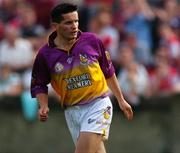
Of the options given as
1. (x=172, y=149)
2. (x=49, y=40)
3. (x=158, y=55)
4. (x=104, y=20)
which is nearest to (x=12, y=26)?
(x=104, y=20)

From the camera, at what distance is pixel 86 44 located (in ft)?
31.0

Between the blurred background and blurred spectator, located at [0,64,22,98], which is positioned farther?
blurred spectator, located at [0,64,22,98]

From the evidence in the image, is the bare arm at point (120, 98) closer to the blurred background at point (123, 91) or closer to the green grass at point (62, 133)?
the blurred background at point (123, 91)

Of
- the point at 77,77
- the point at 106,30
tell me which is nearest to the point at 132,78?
the point at 106,30

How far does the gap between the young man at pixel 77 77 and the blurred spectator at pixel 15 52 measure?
532 cm

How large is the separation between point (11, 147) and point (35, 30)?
2688 mm

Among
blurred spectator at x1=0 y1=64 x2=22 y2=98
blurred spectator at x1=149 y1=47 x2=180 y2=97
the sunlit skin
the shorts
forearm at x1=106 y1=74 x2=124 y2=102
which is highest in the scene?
the sunlit skin

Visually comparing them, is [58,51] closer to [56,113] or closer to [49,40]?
[49,40]

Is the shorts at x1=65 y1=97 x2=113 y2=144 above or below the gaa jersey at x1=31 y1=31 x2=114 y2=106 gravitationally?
below

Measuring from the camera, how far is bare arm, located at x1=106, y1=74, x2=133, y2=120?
9.57 metres

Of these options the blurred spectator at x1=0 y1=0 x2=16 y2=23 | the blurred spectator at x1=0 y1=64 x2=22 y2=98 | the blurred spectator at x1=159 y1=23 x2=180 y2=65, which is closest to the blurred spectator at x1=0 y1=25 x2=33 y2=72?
the blurred spectator at x1=0 y1=64 x2=22 y2=98

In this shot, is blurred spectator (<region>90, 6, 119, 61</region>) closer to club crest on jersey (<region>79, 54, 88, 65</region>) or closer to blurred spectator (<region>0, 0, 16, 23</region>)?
blurred spectator (<region>0, 0, 16, 23</region>)

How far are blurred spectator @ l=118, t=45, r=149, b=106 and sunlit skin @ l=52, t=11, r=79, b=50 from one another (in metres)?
4.60

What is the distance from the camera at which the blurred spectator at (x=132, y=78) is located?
550 inches
